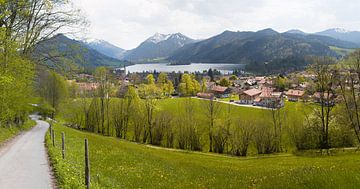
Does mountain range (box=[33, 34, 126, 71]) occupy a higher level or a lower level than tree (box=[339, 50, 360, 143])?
higher

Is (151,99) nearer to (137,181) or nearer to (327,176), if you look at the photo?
(137,181)

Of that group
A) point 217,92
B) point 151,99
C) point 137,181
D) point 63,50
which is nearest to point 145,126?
point 151,99

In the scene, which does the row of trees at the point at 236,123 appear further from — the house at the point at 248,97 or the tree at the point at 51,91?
the house at the point at 248,97

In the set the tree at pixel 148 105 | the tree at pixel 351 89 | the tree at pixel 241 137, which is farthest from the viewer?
the tree at pixel 148 105

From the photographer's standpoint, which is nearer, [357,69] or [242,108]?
[357,69]

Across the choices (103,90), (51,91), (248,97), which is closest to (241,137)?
(103,90)

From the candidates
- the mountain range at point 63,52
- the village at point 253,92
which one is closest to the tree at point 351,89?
the village at point 253,92

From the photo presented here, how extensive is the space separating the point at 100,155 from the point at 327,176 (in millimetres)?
18635

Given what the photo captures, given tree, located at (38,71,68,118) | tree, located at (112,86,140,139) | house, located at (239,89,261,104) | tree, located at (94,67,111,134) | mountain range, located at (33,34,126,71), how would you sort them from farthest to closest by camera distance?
house, located at (239,89,261,104), tree, located at (38,71,68,118), tree, located at (112,86,140,139), tree, located at (94,67,111,134), mountain range, located at (33,34,126,71)

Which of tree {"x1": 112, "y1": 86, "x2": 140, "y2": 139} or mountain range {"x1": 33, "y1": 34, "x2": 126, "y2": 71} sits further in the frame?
tree {"x1": 112, "y1": 86, "x2": 140, "y2": 139}

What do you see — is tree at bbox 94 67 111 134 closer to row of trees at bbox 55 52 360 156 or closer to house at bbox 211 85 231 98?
row of trees at bbox 55 52 360 156

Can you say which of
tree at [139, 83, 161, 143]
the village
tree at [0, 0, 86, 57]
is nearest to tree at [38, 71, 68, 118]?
the village

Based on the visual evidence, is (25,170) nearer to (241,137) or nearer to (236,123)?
(241,137)

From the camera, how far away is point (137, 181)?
16.0 metres
